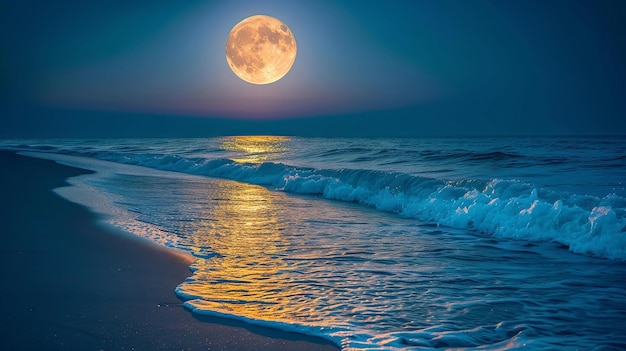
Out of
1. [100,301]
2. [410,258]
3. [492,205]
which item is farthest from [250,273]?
[492,205]

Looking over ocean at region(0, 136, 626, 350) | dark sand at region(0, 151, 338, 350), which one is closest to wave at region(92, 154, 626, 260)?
ocean at region(0, 136, 626, 350)

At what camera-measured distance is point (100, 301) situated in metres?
4.86

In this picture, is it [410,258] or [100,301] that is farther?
[410,258]

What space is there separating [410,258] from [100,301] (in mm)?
4069

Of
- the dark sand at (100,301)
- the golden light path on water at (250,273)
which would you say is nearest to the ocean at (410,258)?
the golden light path on water at (250,273)

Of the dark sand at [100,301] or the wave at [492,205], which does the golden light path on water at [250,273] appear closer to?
the dark sand at [100,301]

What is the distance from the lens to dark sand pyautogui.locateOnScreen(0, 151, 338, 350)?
3951 mm

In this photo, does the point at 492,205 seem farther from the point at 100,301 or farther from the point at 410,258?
the point at 100,301

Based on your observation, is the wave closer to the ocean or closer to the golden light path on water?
the ocean

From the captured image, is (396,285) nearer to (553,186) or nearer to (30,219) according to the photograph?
(30,219)

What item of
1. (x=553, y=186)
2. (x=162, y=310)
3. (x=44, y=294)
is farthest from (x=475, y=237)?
(x=44, y=294)

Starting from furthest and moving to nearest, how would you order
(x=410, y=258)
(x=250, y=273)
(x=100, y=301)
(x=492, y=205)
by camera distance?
1. (x=492, y=205)
2. (x=410, y=258)
3. (x=250, y=273)
4. (x=100, y=301)

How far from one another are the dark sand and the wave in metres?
5.88

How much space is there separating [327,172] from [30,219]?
1172cm
